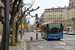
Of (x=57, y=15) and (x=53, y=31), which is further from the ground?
(x=57, y=15)

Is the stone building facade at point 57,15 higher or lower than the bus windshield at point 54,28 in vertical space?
higher

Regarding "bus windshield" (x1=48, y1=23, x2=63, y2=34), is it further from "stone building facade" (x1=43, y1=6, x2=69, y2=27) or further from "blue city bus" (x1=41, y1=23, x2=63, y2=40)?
"stone building facade" (x1=43, y1=6, x2=69, y2=27)

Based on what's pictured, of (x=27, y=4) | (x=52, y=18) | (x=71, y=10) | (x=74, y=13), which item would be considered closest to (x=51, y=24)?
(x=27, y=4)

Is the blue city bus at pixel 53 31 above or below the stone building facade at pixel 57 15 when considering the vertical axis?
below

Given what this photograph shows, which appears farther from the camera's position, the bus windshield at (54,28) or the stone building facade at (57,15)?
the stone building facade at (57,15)

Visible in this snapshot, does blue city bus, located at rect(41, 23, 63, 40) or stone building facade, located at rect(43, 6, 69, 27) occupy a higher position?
stone building facade, located at rect(43, 6, 69, 27)

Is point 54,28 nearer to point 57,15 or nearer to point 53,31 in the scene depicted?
point 53,31

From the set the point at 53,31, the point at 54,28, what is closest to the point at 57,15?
the point at 54,28

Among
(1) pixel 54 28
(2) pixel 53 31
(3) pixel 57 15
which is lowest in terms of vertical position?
(2) pixel 53 31

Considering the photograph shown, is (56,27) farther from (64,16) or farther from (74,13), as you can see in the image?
(64,16)

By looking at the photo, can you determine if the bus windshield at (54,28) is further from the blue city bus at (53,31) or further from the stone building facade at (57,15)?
the stone building facade at (57,15)

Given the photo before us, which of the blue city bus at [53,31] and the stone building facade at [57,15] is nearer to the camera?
the blue city bus at [53,31]

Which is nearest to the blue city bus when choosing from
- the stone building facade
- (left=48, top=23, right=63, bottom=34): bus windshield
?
(left=48, top=23, right=63, bottom=34): bus windshield

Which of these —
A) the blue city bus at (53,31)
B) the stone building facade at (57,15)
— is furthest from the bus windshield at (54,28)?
the stone building facade at (57,15)
